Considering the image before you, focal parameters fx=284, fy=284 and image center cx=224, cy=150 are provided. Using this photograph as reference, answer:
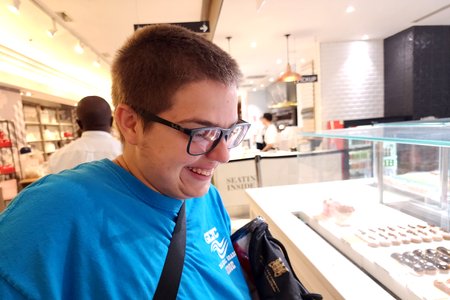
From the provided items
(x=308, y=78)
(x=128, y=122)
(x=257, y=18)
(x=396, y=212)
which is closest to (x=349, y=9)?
(x=257, y=18)

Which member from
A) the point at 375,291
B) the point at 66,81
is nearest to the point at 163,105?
the point at 375,291

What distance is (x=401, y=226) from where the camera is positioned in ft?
4.72

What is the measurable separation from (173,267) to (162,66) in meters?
0.48

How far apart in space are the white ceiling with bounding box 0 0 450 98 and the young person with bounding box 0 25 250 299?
9.83 feet

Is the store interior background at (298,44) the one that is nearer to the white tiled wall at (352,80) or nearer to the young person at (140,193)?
the white tiled wall at (352,80)

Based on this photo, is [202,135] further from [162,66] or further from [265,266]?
[265,266]

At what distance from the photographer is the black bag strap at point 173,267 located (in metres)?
0.64

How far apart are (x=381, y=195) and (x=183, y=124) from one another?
166 cm

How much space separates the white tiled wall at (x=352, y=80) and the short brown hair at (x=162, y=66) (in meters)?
6.55

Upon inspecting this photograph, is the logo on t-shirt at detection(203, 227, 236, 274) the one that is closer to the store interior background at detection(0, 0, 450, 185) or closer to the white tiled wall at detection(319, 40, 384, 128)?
the store interior background at detection(0, 0, 450, 185)

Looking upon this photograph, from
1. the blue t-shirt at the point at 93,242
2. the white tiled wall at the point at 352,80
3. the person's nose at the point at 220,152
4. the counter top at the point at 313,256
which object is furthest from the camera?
the white tiled wall at the point at 352,80

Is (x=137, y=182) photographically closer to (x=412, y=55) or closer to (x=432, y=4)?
(x=432, y=4)

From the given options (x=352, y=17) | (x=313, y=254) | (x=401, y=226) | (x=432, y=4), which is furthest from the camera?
(x=352, y=17)

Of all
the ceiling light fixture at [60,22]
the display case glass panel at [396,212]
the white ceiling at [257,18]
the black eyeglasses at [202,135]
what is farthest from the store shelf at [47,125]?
the black eyeglasses at [202,135]
